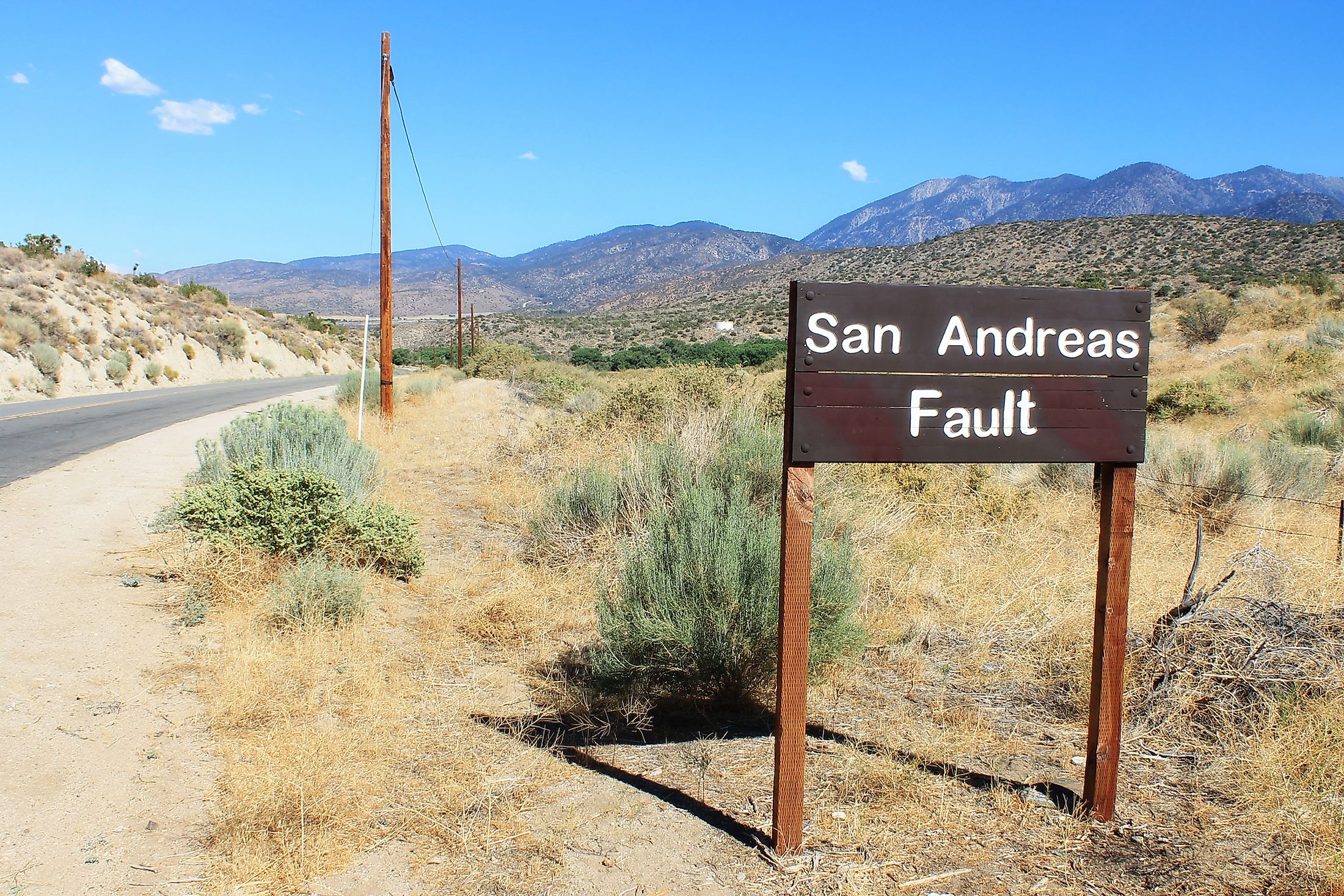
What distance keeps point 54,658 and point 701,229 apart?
7884 inches

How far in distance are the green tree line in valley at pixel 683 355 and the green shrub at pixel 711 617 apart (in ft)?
93.5

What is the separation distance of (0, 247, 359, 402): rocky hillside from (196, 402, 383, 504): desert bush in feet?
55.9

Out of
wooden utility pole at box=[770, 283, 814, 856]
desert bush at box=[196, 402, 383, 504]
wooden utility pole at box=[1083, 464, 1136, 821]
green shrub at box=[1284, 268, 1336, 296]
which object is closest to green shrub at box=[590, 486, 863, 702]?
wooden utility pole at box=[770, 283, 814, 856]

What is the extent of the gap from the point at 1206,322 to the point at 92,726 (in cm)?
2589

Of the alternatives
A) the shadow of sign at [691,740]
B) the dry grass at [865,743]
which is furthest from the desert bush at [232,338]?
the shadow of sign at [691,740]

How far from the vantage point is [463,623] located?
235 inches

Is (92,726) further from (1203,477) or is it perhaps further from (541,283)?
(541,283)

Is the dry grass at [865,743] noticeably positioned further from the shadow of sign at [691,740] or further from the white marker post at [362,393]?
the white marker post at [362,393]

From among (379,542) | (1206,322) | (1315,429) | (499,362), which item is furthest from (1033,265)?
(379,542)

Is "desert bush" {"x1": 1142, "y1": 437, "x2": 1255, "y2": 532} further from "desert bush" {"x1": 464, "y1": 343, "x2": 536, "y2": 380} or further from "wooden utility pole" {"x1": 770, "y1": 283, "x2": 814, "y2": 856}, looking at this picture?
"desert bush" {"x1": 464, "y1": 343, "x2": 536, "y2": 380}

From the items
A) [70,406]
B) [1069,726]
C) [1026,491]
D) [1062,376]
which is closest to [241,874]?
[1062,376]

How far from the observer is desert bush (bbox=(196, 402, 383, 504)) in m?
7.94

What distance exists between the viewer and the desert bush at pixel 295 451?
7.94 meters

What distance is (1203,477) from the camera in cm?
958
